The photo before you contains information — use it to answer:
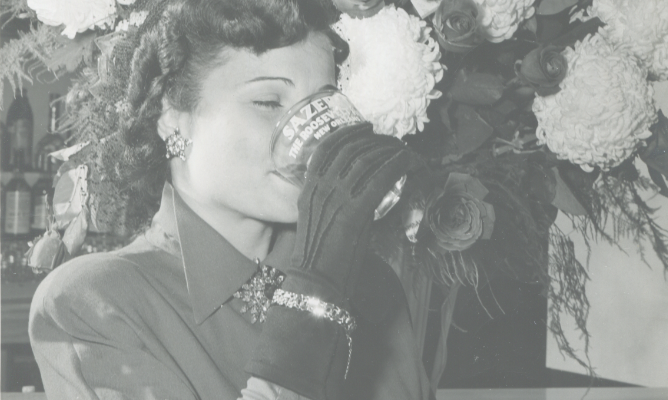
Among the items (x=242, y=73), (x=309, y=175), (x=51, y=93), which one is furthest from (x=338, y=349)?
(x=51, y=93)

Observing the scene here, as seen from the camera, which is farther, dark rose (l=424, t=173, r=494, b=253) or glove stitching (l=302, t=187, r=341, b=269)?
dark rose (l=424, t=173, r=494, b=253)

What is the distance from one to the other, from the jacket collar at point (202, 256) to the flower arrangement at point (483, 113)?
0.25ft

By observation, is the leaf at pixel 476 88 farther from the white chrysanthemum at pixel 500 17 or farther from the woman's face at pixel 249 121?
the woman's face at pixel 249 121

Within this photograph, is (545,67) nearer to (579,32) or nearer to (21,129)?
(579,32)

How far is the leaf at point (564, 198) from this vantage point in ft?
2.40

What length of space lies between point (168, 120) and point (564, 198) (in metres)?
0.45

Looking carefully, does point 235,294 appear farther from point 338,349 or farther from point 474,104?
point 474,104

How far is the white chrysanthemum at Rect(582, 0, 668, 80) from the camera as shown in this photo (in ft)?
2.36

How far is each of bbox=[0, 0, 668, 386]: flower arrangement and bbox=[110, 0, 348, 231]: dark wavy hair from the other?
2cm

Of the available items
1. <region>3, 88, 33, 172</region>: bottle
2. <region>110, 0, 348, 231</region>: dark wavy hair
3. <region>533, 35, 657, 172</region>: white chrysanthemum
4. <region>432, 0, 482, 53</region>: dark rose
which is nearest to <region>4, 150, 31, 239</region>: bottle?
<region>3, 88, 33, 172</region>: bottle

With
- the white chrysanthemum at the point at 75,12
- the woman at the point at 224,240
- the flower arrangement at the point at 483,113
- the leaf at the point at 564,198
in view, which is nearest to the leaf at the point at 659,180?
the flower arrangement at the point at 483,113

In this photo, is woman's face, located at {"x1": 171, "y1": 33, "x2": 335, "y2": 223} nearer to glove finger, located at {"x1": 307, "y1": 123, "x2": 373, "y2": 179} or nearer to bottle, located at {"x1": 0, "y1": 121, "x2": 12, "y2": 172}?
glove finger, located at {"x1": 307, "y1": 123, "x2": 373, "y2": 179}

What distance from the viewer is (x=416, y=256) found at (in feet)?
2.31

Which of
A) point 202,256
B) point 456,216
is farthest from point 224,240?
point 456,216
